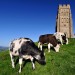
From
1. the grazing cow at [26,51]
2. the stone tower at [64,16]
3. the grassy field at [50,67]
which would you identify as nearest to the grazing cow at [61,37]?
the grassy field at [50,67]

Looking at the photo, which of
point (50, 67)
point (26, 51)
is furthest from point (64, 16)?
point (26, 51)

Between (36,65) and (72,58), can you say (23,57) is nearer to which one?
(36,65)

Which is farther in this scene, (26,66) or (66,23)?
(66,23)

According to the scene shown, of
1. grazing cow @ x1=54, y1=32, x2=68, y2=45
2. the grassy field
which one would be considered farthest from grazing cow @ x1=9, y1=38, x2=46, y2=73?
grazing cow @ x1=54, y1=32, x2=68, y2=45

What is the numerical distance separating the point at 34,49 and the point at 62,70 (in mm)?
3809

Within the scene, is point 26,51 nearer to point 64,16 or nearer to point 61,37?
point 61,37

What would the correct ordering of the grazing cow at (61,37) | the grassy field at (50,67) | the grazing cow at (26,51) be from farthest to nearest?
the grazing cow at (61,37)
the grazing cow at (26,51)
the grassy field at (50,67)

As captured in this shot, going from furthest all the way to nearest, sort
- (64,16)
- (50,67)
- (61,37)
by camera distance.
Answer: (64,16) < (61,37) < (50,67)

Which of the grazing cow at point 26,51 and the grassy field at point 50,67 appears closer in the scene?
the grassy field at point 50,67

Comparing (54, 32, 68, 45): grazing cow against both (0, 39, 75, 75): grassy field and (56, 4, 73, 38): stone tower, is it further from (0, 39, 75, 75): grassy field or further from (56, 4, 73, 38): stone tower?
(56, 4, 73, 38): stone tower

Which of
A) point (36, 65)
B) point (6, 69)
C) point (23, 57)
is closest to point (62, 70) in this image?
point (36, 65)

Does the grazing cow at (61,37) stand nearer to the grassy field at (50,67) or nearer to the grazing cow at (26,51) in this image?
the grassy field at (50,67)

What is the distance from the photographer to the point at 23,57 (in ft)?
72.8

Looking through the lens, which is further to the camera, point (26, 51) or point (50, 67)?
point (50, 67)
